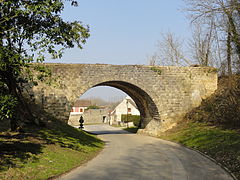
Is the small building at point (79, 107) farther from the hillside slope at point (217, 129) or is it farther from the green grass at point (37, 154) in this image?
the green grass at point (37, 154)

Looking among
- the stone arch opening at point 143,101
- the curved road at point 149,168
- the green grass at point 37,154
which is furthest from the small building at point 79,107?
the curved road at point 149,168

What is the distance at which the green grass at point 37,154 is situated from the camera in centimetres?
763

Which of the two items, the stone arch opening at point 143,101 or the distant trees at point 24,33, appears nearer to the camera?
the distant trees at point 24,33

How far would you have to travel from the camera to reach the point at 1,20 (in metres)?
8.71

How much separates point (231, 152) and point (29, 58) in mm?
8578

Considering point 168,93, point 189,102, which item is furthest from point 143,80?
point 189,102

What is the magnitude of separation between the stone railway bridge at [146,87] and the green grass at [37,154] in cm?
513

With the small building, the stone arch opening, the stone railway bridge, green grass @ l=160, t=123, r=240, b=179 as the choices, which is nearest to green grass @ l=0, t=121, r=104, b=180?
the stone railway bridge

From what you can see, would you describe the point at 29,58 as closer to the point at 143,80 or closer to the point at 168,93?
the point at 143,80

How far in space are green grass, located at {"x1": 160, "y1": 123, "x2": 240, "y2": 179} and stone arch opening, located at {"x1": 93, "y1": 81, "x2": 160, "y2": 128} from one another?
2343 mm

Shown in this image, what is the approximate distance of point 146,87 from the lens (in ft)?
67.9

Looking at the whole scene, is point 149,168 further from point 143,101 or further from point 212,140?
point 143,101

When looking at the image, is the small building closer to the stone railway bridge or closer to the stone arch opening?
the stone arch opening

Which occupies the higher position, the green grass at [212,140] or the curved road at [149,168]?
the green grass at [212,140]
